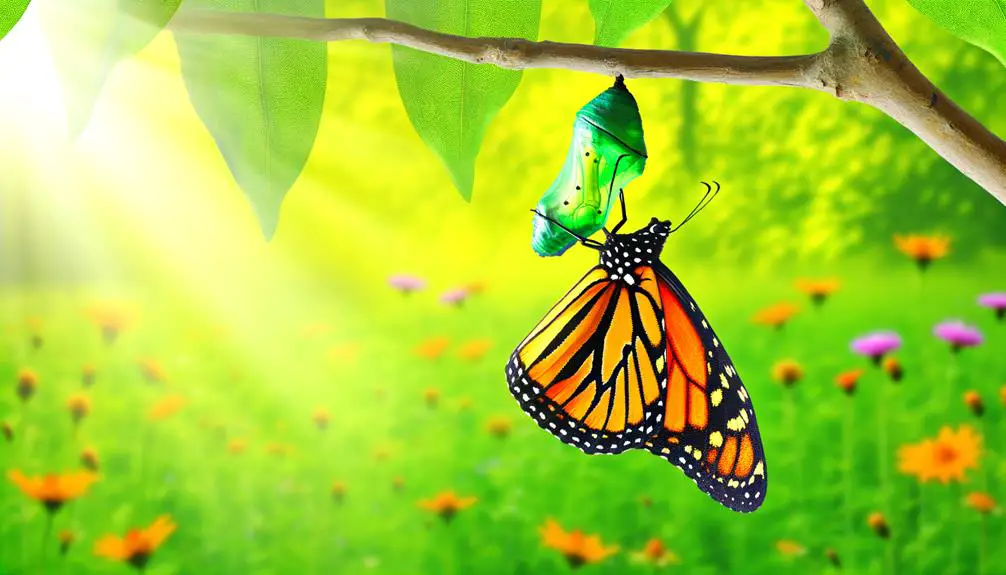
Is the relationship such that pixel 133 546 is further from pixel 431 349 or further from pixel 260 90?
pixel 260 90

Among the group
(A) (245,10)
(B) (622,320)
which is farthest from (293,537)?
(A) (245,10)

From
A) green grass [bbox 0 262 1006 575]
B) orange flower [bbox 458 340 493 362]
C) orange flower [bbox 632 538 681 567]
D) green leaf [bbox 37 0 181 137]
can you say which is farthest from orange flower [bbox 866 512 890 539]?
green leaf [bbox 37 0 181 137]

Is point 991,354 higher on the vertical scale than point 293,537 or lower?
higher

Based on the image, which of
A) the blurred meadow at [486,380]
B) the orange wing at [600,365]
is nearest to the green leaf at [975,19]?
the orange wing at [600,365]

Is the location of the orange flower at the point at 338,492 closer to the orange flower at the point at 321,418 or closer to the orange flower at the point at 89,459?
the orange flower at the point at 321,418

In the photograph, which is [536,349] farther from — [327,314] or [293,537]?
[327,314]

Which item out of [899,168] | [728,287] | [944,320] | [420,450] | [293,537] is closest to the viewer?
[293,537]
